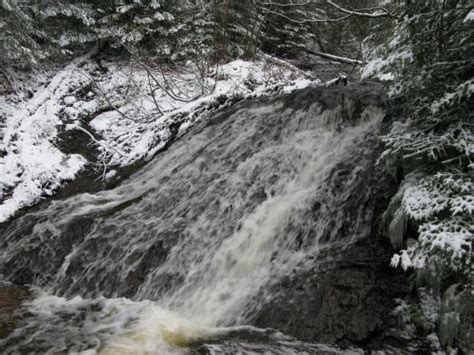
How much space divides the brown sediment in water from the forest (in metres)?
0.04

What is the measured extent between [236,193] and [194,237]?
93cm

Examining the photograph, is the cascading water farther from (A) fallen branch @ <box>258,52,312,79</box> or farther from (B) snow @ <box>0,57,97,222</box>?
(A) fallen branch @ <box>258,52,312,79</box>

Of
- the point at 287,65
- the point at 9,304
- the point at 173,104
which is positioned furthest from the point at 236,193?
the point at 287,65

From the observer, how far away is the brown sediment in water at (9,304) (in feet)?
16.9

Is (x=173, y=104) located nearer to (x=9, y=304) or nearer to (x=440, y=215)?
(x=9, y=304)

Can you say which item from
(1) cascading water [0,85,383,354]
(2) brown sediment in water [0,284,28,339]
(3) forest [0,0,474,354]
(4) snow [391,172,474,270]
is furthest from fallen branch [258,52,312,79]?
(2) brown sediment in water [0,284,28,339]

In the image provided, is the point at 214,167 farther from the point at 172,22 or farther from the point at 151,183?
the point at 172,22

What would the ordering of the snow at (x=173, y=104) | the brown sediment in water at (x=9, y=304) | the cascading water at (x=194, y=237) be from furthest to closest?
the snow at (x=173, y=104) < the brown sediment in water at (x=9, y=304) < the cascading water at (x=194, y=237)

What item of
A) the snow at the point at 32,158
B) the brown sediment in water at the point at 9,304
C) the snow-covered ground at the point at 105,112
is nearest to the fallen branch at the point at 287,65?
the snow-covered ground at the point at 105,112

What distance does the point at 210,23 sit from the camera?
13.5 m

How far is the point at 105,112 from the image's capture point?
1194cm

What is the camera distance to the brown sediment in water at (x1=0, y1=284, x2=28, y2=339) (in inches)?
202

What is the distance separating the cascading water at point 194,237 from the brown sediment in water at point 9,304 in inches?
5.0

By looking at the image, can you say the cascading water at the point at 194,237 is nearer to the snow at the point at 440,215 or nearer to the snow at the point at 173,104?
the snow at the point at 440,215
